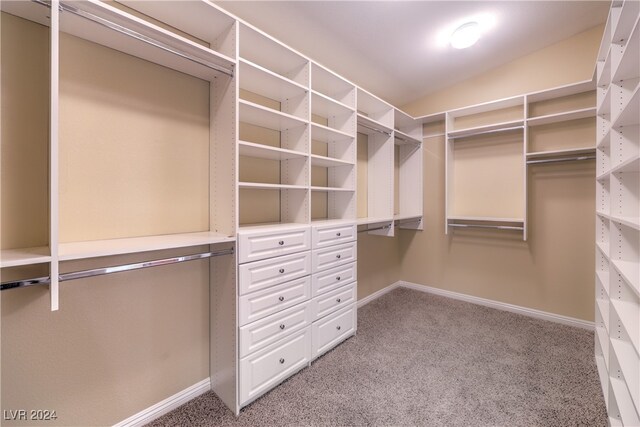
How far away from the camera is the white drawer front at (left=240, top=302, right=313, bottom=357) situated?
1714mm

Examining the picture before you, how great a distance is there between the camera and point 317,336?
2.23m

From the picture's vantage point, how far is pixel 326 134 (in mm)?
2543

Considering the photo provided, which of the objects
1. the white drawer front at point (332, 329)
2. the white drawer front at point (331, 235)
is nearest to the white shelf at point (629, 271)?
the white drawer front at point (331, 235)

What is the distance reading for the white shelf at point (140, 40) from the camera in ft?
3.97

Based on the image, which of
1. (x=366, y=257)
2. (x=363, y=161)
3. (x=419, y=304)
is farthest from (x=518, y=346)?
(x=363, y=161)

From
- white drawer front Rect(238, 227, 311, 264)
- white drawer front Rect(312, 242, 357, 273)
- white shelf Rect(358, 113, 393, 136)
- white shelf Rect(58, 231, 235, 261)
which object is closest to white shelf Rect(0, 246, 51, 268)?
white shelf Rect(58, 231, 235, 261)

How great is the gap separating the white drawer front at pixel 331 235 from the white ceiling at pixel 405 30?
1608mm

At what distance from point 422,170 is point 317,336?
2.76 metres

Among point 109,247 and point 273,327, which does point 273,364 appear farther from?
point 109,247

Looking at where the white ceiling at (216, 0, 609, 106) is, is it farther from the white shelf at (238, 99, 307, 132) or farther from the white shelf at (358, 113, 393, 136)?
the white shelf at (238, 99, 307, 132)

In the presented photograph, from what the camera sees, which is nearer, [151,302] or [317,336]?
[151,302]

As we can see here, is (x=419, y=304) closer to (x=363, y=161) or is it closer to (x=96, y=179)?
(x=363, y=161)

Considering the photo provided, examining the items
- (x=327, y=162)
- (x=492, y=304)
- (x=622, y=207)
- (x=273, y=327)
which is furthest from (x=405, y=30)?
(x=492, y=304)

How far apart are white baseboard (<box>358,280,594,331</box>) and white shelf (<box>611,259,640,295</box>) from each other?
5.92 ft
